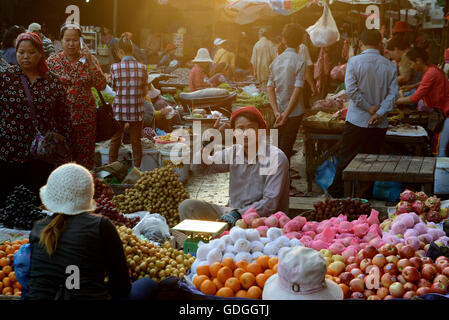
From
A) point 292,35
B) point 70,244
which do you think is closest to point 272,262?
point 70,244

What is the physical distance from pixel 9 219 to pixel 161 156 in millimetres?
3616

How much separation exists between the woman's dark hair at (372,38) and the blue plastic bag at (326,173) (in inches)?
68.6

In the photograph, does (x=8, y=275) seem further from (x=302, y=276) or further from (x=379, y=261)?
(x=379, y=261)

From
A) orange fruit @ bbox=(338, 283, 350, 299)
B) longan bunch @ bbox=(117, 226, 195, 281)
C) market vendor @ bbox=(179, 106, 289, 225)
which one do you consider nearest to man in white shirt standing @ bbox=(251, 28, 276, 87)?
market vendor @ bbox=(179, 106, 289, 225)

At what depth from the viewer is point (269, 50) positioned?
12.5 meters

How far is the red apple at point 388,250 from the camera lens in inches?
133

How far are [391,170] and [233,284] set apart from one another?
257 centimetres

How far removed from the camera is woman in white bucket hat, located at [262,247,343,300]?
98.4 inches

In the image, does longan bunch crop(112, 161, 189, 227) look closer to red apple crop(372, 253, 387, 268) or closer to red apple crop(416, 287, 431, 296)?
red apple crop(372, 253, 387, 268)

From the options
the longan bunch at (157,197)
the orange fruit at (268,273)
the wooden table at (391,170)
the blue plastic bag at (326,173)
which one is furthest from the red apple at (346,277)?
the blue plastic bag at (326,173)

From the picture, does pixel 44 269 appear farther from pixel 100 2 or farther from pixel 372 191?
pixel 100 2
